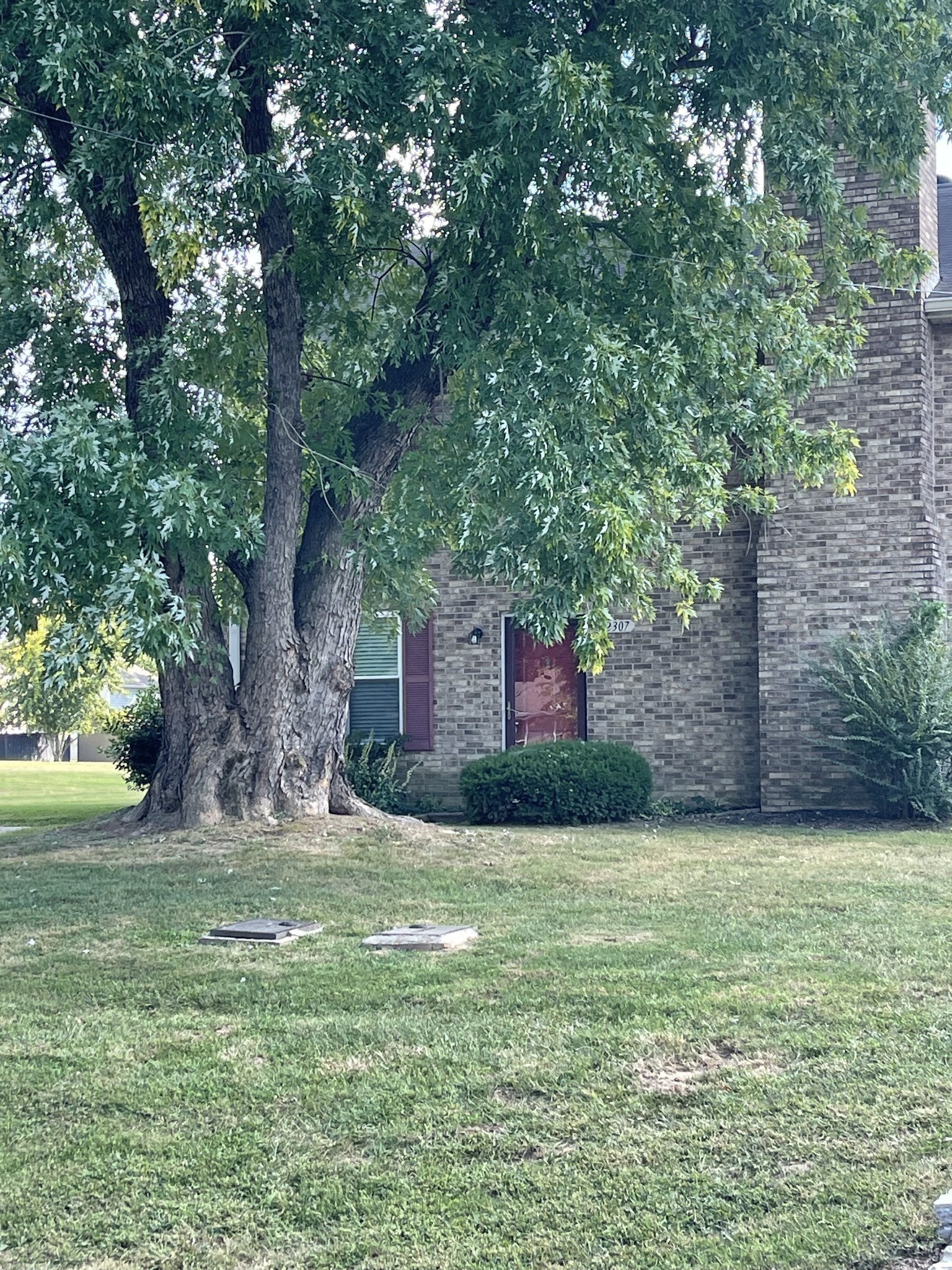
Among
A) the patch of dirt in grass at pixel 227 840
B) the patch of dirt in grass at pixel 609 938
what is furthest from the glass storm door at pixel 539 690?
the patch of dirt in grass at pixel 609 938

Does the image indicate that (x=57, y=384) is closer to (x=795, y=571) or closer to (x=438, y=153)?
(x=438, y=153)

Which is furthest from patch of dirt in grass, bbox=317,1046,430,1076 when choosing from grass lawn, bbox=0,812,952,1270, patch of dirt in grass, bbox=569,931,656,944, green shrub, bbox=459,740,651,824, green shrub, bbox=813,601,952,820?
green shrub, bbox=813,601,952,820

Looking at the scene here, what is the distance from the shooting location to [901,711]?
12867 millimetres

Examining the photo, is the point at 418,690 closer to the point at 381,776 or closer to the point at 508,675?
the point at 508,675

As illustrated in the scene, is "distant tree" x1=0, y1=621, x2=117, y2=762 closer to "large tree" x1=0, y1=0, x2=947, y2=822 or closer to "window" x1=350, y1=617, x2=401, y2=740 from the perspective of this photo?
"window" x1=350, y1=617, x2=401, y2=740

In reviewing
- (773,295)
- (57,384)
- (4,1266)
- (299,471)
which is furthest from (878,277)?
(4,1266)

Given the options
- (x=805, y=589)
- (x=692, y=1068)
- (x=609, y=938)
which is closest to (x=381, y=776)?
(x=805, y=589)

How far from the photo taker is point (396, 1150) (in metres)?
4.04

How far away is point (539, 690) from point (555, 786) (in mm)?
2900

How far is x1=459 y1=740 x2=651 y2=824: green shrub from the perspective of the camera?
13320 mm

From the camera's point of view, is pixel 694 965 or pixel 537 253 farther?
pixel 537 253

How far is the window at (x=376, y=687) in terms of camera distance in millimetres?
16453

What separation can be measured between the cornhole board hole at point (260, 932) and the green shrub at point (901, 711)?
7.50 m

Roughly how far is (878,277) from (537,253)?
627 cm
